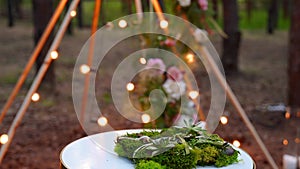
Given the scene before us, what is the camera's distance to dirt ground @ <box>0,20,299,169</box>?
17.9 ft

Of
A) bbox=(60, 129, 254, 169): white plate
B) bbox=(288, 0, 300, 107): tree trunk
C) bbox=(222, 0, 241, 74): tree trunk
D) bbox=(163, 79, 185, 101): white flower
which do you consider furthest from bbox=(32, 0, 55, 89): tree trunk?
bbox=(60, 129, 254, 169): white plate

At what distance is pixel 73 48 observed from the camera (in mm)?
12773

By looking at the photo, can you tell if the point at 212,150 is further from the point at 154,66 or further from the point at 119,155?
the point at 154,66

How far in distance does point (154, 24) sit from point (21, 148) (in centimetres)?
205

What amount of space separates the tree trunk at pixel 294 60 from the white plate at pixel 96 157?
13.0ft

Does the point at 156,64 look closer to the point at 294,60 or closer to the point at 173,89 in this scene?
the point at 173,89

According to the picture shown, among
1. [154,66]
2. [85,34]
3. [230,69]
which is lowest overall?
[85,34]

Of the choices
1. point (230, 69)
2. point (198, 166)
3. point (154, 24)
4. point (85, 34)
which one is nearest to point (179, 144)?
point (198, 166)

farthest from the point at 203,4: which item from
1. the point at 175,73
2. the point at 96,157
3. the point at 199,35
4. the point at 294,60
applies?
the point at 96,157

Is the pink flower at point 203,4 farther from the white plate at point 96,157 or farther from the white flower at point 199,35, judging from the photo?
the white plate at point 96,157

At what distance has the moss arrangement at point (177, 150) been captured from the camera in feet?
8.18

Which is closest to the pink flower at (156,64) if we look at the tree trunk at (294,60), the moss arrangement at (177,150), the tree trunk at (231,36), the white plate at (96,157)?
the white plate at (96,157)

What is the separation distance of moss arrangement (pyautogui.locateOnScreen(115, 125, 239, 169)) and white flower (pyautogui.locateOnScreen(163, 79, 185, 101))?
1858 mm

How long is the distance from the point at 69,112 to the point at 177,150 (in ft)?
15.4
